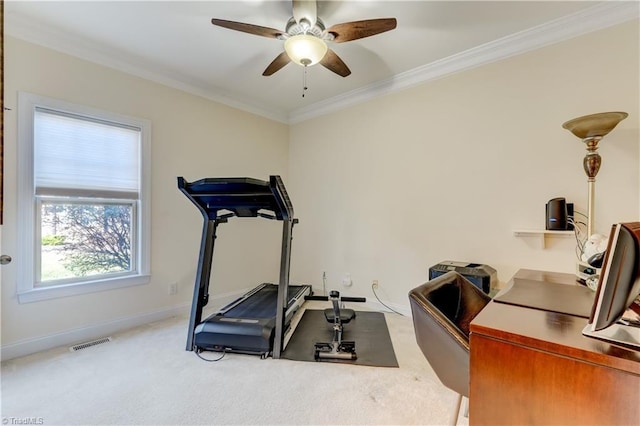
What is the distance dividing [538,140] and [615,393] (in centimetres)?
236

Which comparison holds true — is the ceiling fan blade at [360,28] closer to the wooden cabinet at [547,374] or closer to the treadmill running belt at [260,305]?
the wooden cabinet at [547,374]

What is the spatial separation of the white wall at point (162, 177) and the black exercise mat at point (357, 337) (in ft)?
4.46

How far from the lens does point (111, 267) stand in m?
2.83

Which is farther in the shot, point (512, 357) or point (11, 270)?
point (11, 270)

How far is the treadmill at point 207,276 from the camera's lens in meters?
2.27

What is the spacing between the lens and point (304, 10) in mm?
1941

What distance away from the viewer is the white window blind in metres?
2.42

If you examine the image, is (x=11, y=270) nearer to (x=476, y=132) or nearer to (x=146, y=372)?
(x=146, y=372)

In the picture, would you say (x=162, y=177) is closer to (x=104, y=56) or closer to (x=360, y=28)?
(x=104, y=56)

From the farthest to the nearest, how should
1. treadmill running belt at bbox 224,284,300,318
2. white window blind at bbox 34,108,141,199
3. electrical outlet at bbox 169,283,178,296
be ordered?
electrical outlet at bbox 169,283,178,296, treadmill running belt at bbox 224,284,300,318, white window blind at bbox 34,108,141,199

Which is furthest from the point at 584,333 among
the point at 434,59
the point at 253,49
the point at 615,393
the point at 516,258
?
the point at 253,49

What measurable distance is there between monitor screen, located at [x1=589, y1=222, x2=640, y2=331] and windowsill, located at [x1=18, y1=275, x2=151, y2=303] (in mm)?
3432
